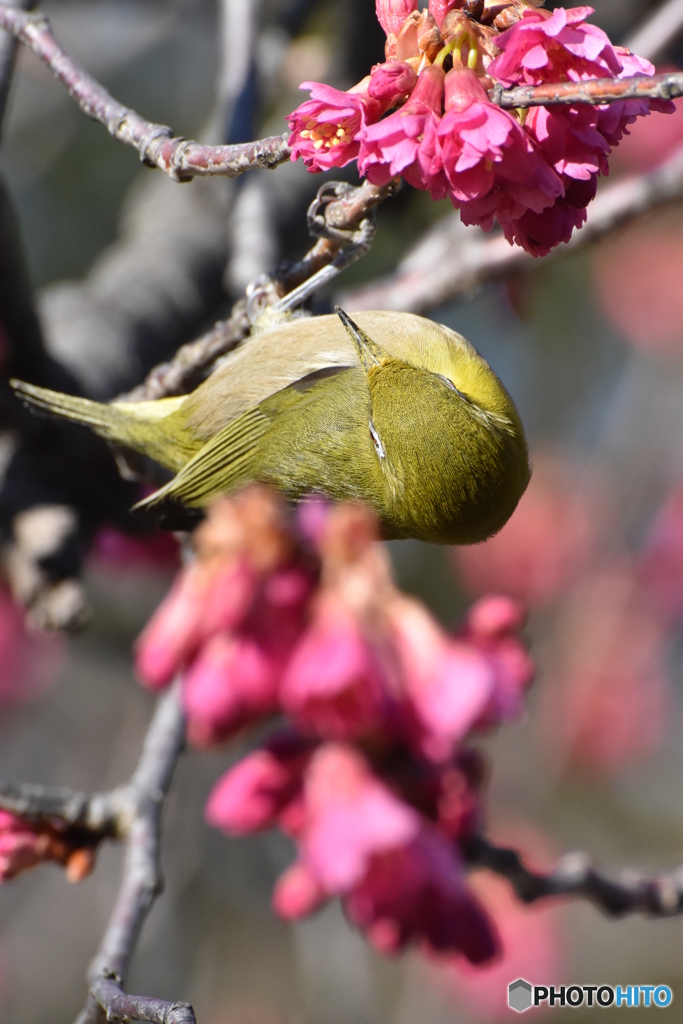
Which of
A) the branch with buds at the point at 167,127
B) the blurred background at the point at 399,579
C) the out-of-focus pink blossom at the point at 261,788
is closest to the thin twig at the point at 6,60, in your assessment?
the branch with buds at the point at 167,127

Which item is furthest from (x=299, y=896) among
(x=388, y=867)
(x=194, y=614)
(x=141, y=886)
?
(x=194, y=614)

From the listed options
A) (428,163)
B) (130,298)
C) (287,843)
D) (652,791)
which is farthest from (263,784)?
(652,791)

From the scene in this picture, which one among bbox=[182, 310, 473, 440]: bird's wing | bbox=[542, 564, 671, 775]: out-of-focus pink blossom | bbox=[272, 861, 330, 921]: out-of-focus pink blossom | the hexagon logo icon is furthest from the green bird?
bbox=[542, 564, 671, 775]: out-of-focus pink blossom

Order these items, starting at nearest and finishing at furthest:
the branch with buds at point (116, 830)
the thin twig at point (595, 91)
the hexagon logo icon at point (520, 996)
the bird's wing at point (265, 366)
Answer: the thin twig at point (595, 91) → the branch with buds at point (116, 830) → the bird's wing at point (265, 366) → the hexagon logo icon at point (520, 996)

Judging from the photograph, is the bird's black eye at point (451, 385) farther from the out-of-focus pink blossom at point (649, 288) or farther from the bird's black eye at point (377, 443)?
the out-of-focus pink blossom at point (649, 288)

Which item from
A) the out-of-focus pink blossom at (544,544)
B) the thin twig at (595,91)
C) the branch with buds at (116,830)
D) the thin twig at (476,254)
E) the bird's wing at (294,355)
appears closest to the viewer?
the thin twig at (595,91)

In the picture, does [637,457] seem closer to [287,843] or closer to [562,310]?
[562,310]

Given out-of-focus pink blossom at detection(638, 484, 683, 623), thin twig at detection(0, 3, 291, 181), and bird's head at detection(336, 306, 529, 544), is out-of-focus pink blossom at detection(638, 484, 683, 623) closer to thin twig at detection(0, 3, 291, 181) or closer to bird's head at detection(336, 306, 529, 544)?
bird's head at detection(336, 306, 529, 544)

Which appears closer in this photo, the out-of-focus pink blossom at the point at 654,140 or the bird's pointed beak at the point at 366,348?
the bird's pointed beak at the point at 366,348
